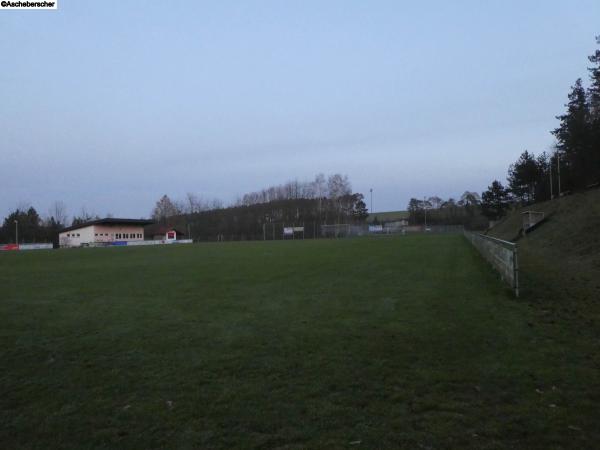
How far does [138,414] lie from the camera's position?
4156 mm

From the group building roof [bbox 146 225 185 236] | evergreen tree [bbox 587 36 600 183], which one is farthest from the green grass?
building roof [bbox 146 225 185 236]

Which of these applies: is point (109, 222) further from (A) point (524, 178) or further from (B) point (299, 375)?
(B) point (299, 375)

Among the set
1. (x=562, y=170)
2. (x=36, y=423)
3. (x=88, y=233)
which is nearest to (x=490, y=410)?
(x=36, y=423)

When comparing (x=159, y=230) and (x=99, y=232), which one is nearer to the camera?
(x=99, y=232)

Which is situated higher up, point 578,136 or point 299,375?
point 578,136

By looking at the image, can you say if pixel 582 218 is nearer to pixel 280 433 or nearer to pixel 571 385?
pixel 571 385

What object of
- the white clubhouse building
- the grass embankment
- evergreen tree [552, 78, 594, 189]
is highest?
evergreen tree [552, 78, 594, 189]

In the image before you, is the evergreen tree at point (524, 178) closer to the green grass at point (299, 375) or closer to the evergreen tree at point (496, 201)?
the evergreen tree at point (496, 201)

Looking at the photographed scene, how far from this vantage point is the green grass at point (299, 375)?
3.71 metres

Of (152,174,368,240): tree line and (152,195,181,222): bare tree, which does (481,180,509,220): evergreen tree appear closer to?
(152,174,368,240): tree line

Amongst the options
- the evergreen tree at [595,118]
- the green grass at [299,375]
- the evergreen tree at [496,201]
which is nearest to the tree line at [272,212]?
the evergreen tree at [496,201]

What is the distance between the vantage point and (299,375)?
520 centimetres

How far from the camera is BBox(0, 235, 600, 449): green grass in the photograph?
3715 mm

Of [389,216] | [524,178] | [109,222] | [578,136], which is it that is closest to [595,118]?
[578,136]
